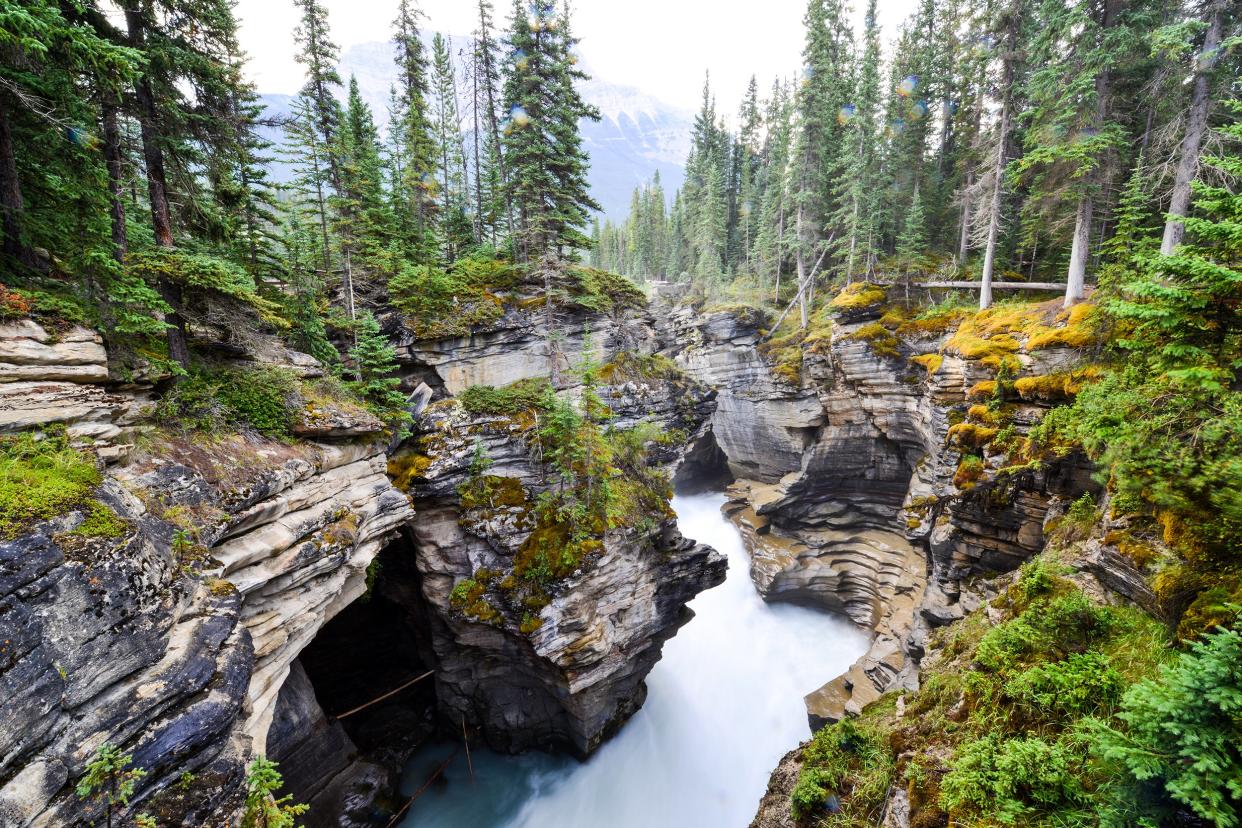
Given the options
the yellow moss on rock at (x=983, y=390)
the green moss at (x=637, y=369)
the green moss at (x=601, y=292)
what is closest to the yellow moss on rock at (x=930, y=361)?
the yellow moss on rock at (x=983, y=390)

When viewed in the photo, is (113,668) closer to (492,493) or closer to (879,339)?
(492,493)

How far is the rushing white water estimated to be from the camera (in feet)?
48.5

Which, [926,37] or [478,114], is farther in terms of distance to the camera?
[926,37]

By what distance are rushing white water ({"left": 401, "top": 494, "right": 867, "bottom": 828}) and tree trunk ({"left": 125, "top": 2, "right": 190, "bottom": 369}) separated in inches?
629

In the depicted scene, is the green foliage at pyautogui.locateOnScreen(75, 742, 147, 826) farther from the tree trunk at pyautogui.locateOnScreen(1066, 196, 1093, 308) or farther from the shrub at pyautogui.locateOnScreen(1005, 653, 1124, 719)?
the tree trunk at pyautogui.locateOnScreen(1066, 196, 1093, 308)

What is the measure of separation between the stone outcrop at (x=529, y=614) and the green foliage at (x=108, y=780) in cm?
868

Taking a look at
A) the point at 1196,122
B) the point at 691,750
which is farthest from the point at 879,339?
the point at 691,750

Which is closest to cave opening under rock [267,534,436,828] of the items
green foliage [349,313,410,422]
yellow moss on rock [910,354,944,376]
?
green foliage [349,313,410,422]

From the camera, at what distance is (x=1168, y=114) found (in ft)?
48.8

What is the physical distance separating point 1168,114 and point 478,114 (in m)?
29.5

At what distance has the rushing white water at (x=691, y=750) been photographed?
583 inches

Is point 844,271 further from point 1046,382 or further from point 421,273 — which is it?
point 421,273

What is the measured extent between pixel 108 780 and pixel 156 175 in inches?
382

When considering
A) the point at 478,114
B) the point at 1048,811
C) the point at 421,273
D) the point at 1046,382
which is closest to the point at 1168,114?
the point at 1046,382
